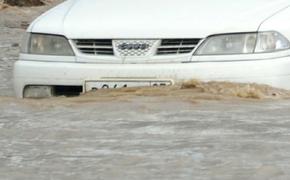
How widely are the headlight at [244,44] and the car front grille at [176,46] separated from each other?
6cm

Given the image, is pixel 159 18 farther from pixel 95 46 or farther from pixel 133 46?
pixel 95 46

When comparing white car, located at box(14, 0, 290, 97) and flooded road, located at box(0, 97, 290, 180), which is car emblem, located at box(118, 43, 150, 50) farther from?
flooded road, located at box(0, 97, 290, 180)

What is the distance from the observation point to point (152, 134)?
5.16m

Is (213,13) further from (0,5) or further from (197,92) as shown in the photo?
(0,5)

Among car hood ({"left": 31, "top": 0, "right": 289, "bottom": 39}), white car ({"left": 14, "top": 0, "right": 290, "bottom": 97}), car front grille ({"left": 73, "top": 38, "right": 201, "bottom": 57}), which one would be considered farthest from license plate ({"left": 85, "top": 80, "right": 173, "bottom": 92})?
car hood ({"left": 31, "top": 0, "right": 289, "bottom": 39})

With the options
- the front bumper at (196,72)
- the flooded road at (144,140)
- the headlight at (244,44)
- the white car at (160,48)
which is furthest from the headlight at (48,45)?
the headlight at (244,44)

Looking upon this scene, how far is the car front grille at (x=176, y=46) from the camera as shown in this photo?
598cm

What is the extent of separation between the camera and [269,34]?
234 inches

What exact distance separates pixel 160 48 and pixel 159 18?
0.25 m

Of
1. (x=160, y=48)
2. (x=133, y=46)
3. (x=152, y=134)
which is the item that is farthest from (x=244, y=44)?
(x=152, y=134)

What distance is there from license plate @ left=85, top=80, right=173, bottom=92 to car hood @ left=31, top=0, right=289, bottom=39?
323 mm

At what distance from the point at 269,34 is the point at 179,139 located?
4.30 ft

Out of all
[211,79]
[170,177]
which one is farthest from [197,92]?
[170,177]

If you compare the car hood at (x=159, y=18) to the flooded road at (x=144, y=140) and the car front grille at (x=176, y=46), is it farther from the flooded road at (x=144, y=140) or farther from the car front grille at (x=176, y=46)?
the flooded road at (x=144, y=140)
